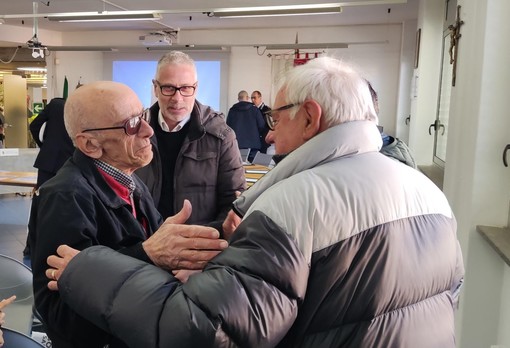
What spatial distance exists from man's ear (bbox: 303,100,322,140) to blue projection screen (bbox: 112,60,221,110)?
34.4ft

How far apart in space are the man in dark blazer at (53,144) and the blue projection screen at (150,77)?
6.81 m

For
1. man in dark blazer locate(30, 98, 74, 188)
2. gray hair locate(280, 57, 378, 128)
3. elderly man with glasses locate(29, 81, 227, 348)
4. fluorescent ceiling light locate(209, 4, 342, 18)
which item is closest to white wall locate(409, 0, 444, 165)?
fluorescent ceiling light locate(209, 4, 342, 18)

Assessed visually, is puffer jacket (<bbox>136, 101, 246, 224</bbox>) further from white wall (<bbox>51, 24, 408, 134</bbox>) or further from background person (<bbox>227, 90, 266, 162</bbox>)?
white wall (<bbox>51, 24, 408, 134</bbox>)

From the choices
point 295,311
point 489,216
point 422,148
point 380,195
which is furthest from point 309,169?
point 422,148

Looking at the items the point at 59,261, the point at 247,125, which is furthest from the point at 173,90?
the point at 247,125

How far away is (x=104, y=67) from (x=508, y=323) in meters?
11.8

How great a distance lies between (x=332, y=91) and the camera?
3.56 feet

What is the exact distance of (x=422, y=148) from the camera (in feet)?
18.6

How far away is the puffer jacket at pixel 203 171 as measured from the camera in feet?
6.88

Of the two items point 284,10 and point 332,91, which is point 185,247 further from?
point 284,10

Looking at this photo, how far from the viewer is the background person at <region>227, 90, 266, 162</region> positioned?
8.80m

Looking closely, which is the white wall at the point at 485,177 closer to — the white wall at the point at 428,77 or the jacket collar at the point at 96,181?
the jacket collar at the point at 96,181

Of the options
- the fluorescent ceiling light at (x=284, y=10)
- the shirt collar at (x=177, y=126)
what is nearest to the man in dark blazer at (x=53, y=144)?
the shirt collar at (x=177, y=126)

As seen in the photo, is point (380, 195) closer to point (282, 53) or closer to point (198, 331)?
point (198, 331)
